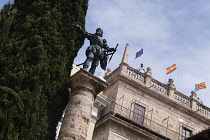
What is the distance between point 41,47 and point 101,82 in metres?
2.50

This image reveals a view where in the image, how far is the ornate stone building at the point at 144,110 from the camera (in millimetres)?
23719

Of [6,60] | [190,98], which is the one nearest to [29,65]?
[6,60]

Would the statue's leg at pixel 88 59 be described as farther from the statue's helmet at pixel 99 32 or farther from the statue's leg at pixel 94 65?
the statue's helmet at pixel 99 32

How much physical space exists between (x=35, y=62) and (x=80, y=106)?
2.07 meters

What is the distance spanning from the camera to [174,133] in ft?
85.7

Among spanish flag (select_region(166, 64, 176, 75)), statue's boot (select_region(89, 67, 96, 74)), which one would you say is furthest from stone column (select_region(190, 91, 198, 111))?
statue's boot (select_region(89, 67, 96, 74))

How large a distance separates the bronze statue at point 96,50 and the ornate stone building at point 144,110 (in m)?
9.44

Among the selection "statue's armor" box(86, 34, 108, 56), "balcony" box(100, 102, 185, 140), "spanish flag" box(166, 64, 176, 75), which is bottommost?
"statue's armor" box(86, 34, 108, 56)

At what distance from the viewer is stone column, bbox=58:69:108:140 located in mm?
12188

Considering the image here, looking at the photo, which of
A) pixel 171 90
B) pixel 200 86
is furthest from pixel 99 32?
pixel 200 86

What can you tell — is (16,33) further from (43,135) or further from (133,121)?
(133,121)

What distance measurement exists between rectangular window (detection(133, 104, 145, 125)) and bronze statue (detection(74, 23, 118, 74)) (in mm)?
11308

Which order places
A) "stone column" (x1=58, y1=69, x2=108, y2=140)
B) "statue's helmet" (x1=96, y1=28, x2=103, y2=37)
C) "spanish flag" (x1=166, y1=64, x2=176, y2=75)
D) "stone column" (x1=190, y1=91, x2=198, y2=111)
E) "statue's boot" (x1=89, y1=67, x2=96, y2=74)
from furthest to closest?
"spanish flag" (x1=166, y1=64, x2=176, y2=75)
"stone column" (x1=190, y1=91, x2=198, y2=111)
"statue's helmet" (x1=96, y1=28, x2=103, y2=37)
"statue's boot" (x1=89, y1=67, x2=96, y2=74)
"stone column" (x1=58, y1=69, x2=108, y2=140)

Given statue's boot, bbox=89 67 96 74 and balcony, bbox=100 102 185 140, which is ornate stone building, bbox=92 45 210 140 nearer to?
balcony, bbox=100 102 185 140
